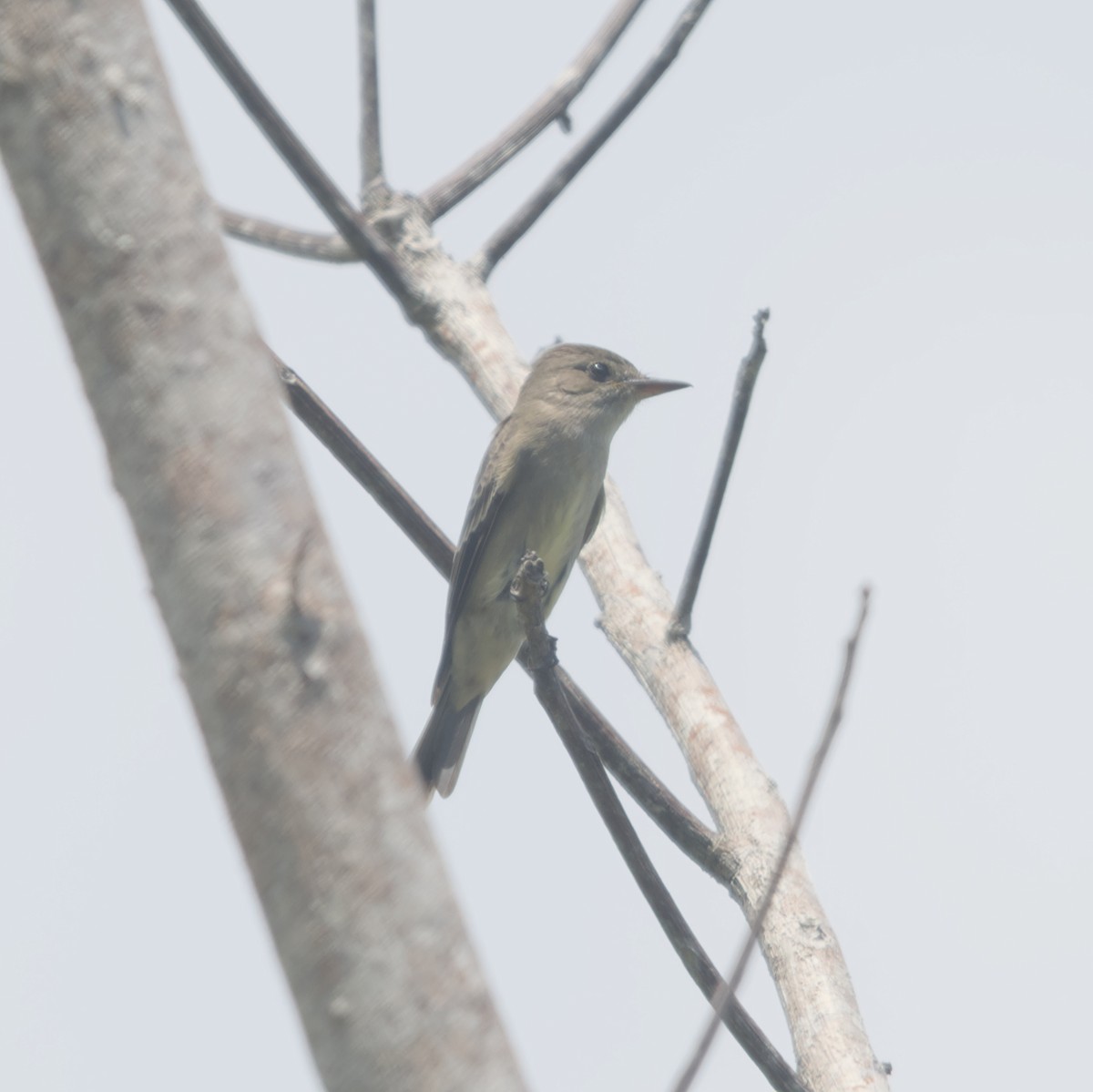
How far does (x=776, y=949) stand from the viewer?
12.7ft

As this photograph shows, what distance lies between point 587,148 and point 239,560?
4.11 metres

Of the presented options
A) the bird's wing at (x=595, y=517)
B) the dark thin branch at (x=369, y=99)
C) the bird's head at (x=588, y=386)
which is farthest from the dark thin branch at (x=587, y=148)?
the bird's head at (x=588, y=386)

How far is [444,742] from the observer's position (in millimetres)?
6906

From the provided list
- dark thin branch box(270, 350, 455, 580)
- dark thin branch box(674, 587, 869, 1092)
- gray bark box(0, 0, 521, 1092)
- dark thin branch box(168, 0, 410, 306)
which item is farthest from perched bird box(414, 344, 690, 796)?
gray bark box(0, 0, 521, 1092)

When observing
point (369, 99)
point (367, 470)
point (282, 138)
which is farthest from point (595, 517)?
point (282, 138)

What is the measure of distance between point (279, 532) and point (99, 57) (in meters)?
0.58

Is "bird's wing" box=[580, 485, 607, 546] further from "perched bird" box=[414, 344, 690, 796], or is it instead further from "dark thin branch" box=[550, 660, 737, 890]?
"dark thin branch" box=[550, 660, 737, 890]

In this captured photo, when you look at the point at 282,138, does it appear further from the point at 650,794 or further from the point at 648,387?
the point at 648,387

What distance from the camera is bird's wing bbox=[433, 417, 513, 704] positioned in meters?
6.81

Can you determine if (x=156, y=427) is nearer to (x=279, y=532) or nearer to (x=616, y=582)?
(x=279, y=532)

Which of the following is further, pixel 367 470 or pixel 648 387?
pixel 648 387

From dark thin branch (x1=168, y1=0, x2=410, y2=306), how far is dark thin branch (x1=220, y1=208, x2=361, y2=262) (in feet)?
6.78

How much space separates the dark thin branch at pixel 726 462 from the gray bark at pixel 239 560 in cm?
252

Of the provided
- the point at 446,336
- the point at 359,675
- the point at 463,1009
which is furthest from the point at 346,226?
the point at 463,1009
